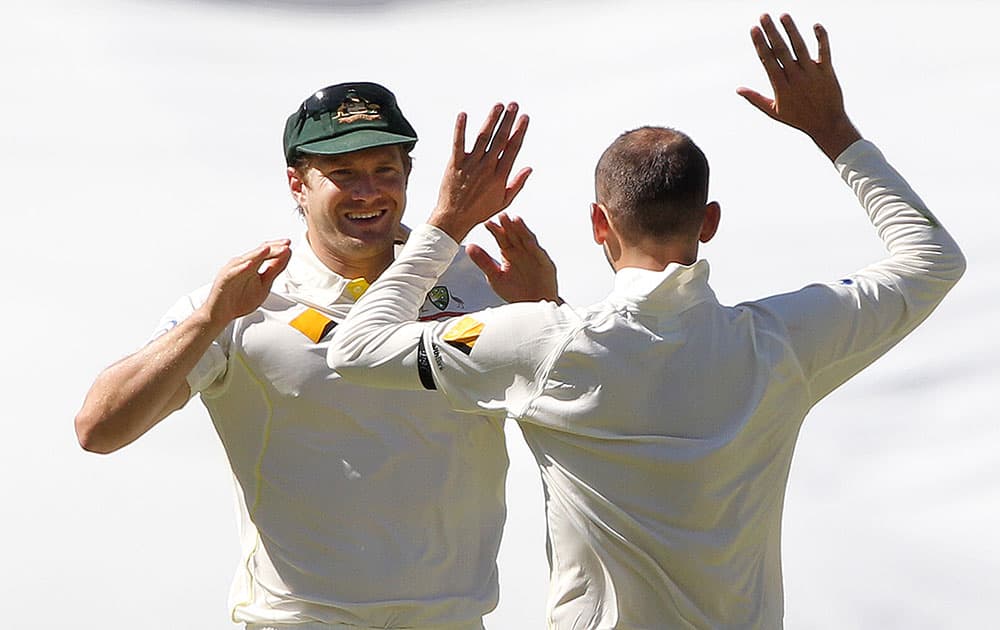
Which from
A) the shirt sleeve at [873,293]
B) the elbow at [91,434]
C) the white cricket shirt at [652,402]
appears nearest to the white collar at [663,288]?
the white cricket shirt at [652,402]

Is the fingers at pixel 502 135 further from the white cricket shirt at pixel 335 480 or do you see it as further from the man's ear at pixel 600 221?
the white cricket shirt at pixel 335 480

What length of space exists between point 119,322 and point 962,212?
3616mm

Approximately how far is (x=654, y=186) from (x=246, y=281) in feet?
2.46

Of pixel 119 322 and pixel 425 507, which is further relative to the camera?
pixel 119 322

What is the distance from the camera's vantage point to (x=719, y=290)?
6.41 metres

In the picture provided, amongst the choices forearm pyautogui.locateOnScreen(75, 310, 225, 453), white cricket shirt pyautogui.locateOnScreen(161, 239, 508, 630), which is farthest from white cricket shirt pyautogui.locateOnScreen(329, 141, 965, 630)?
white cricket shirt pyautogui.locateOnScreen(161, 239, 508, 630)

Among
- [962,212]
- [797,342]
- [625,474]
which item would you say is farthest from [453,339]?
[962,212]

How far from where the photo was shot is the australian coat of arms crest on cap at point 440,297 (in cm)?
299

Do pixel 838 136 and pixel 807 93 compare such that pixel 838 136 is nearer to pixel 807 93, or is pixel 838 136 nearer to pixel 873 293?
pixel 807 93

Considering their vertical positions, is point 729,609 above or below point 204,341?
below

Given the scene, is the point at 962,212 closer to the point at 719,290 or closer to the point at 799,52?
the point at 719,290

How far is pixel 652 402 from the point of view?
2.21 metres

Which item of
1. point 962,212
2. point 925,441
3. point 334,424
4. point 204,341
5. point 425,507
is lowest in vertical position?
point 925,441

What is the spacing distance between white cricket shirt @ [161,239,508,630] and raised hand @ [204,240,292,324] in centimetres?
25
